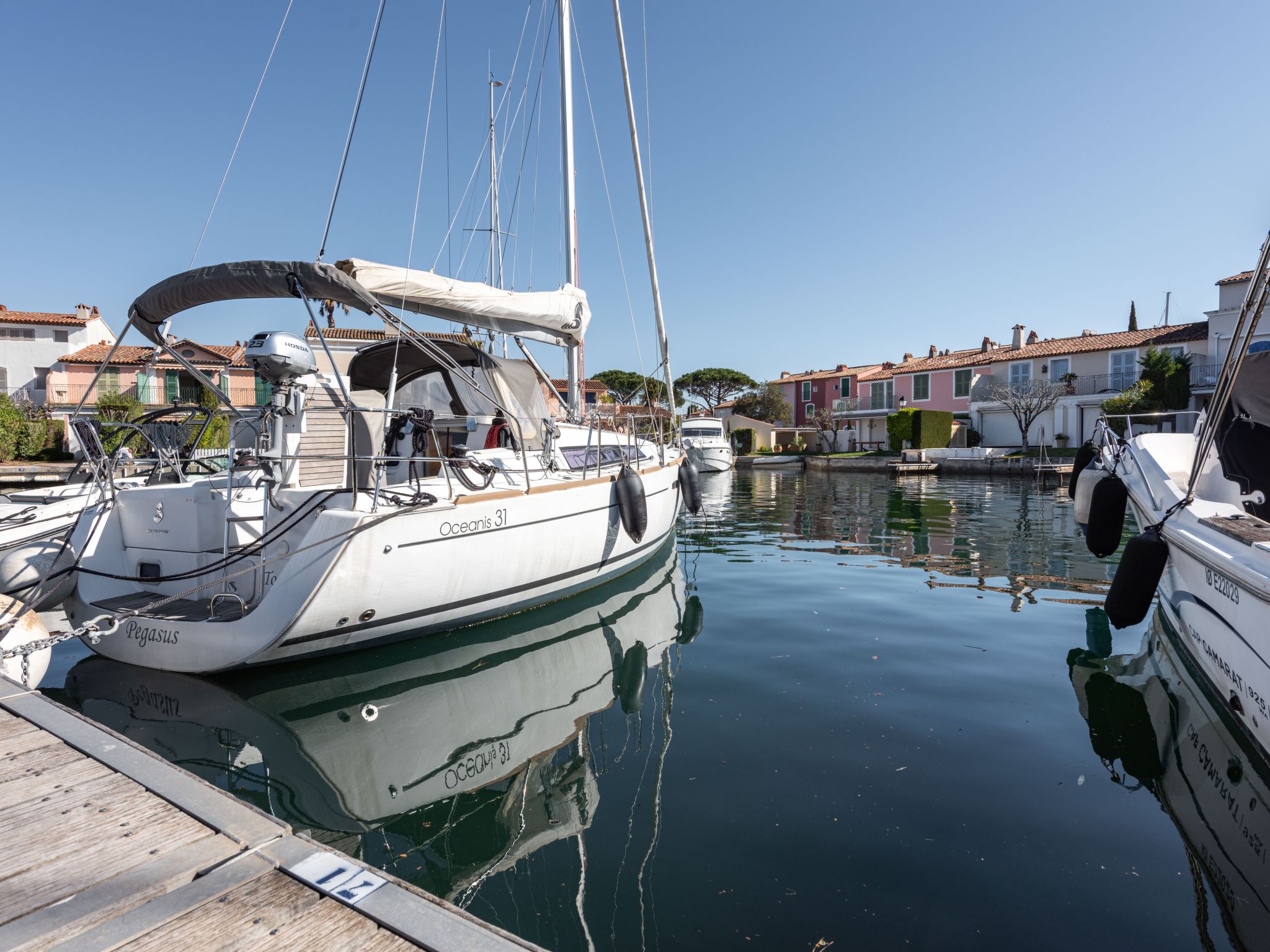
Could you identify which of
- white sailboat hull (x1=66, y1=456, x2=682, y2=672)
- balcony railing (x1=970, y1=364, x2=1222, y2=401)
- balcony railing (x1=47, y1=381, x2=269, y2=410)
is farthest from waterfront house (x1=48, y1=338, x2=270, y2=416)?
balcony railing (x1=970, y1=364, x2=1222, y2=401)

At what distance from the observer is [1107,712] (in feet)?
14.1

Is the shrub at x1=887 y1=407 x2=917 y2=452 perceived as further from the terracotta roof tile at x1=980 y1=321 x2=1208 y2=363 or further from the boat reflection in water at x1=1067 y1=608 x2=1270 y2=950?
the boat reflection in water at x1=1067 y1=608 x2=1270 y2=950

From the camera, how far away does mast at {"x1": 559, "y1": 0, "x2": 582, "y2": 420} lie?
10484 mm

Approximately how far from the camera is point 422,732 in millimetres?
4156

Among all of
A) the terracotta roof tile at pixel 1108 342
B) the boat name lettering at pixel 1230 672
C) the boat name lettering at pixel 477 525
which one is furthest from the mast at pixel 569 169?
the terracotta roof tile at pixel 1108 342

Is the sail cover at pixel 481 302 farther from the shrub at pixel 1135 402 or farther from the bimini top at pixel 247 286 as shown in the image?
the shrub at pixel 1135 402

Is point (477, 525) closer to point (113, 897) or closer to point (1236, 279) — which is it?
point (113, 897)

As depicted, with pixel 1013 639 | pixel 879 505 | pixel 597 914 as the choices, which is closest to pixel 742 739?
pixel 597 914

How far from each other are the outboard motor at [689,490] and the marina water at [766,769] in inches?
132

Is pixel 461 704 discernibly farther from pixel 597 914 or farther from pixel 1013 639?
pixel 1013 639

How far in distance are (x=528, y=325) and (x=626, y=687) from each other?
436 cm

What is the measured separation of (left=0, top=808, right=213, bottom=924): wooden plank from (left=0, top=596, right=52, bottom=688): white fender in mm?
2557

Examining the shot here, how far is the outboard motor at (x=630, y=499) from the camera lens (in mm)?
7270

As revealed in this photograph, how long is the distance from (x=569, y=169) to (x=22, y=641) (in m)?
8.82
